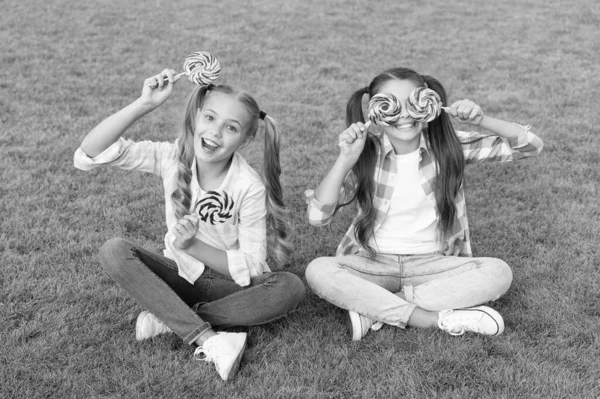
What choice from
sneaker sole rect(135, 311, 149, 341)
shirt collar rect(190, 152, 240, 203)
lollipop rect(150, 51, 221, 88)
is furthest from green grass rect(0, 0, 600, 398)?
lollipop rect(150, 51, 221, 88)

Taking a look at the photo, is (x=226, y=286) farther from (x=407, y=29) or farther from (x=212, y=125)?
(x=407, y=29)

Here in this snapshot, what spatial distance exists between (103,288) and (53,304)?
29cm

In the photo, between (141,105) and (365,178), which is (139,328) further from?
(365,178)

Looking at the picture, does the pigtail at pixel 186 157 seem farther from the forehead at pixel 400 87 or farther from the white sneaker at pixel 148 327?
the forehead at pixel 400 87

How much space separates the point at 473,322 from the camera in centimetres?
331

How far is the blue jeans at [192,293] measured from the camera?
325 cm

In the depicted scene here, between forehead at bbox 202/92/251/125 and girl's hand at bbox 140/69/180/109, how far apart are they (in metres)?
0.26

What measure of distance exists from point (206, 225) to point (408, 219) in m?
1.06

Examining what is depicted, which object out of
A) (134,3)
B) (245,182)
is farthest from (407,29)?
(245,182)

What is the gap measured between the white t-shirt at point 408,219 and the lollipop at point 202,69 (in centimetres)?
107

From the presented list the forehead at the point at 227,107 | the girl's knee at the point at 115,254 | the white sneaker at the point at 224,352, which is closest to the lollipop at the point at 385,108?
the forehead at the point at 227,107

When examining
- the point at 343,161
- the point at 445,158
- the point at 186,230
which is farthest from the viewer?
the point at 445,158

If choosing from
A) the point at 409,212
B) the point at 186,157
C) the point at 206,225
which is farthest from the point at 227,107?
the point at 409,212

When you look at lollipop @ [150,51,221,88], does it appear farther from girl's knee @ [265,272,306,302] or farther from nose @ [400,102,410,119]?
girl's knee @ [265,272,306,302]
